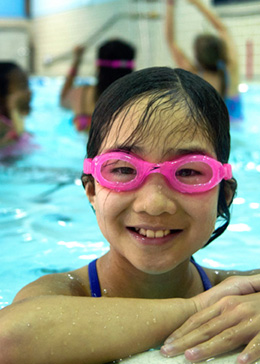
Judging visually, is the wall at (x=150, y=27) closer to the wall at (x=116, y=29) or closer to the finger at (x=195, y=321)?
the wall at (x=116, y=29)

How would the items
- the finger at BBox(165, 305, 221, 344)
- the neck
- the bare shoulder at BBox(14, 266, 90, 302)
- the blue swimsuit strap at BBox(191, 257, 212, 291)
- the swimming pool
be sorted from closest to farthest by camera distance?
1. the finger at BBox(165, 305, 221, 344)
2. the bare shoulder at BBox(14, 266, 90, 302)
3. the neck
4. the blue swimsuit strap at BBox(191, 257, 212, 291)
5. the swimming pool

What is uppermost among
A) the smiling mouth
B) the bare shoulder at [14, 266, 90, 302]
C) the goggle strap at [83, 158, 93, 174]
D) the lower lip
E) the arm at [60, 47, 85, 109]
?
the goggle strap at [83, 158, 93, 174]

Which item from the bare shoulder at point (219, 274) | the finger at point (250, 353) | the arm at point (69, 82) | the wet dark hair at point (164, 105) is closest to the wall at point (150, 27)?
the arm at point (69, 82)

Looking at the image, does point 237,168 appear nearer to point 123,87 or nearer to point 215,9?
point 123,87

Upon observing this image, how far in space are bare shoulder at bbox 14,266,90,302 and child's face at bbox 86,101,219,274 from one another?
0.29 metres

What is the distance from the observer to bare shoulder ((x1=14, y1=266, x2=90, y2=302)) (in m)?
2.03

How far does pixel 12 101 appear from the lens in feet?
23.7

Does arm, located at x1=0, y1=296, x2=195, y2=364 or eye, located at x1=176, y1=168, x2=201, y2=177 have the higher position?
eye, located at x1=176, y1=168, x2=201, y2=177

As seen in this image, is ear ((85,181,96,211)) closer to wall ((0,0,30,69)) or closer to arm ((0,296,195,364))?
arm ((0,296,195,364))

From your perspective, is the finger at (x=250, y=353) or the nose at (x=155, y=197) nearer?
the finger at (x=250, y=353)

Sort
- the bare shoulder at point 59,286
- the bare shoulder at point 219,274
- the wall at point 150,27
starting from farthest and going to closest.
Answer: the wall at point 150,27, the bare shoulder at point 219,274, the bare shoulder at point 59,286

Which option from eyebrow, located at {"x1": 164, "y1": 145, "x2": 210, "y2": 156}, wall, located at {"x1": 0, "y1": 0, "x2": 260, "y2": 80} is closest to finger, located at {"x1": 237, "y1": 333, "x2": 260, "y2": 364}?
eyebrow, located at {"x1": 164, "y1": 145, "x2": 210, "y2": 156}

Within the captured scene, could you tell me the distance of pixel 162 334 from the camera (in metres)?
1.76

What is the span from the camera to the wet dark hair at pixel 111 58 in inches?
267
